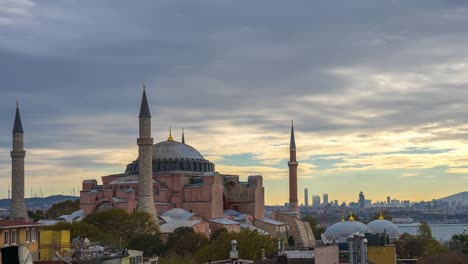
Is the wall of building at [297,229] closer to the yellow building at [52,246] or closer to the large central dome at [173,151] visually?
the large central dome at [173,151]

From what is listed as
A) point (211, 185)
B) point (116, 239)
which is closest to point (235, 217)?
point (211, 185)

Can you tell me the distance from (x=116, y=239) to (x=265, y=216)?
42.7m

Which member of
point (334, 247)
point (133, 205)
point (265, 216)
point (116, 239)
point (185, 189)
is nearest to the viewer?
point (334, 247)

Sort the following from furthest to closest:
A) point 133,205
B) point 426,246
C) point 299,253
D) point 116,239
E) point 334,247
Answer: point 133,205 → point 426,246 → point 116,239 → point 299,253 → point 334,247

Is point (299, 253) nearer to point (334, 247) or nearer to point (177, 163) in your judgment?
point (334, 247)

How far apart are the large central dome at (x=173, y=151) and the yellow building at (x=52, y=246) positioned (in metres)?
71.1

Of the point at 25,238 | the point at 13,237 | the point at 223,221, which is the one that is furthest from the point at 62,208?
the point at 13,237

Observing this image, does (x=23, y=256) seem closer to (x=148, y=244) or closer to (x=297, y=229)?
(x=148, y=244)

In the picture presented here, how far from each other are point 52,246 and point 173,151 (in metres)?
74.1

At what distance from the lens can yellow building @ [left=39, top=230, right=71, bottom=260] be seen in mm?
31495

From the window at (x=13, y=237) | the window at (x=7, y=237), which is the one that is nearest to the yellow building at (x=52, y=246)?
the window at (x=13, y=237)

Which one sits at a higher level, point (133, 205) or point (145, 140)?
point (145, 140)

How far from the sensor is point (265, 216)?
365ft

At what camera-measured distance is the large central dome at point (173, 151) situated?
105 metres
